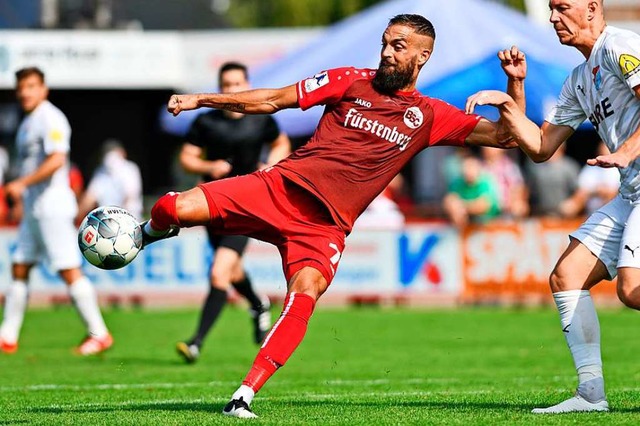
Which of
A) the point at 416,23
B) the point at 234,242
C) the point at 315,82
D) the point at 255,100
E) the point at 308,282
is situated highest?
the point at 416,23

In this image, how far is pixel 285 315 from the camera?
298 inches

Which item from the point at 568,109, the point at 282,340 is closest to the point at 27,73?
Answer: the point at 282,340

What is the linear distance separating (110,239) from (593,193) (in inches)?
494

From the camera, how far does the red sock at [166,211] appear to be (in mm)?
7770

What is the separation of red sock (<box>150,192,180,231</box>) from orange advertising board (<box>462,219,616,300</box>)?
11360 mm

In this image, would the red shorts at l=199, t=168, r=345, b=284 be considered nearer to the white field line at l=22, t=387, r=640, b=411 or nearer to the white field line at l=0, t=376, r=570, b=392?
the white field line at l=22, t=387, r=640, b=411

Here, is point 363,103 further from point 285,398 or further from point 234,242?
point 234,242

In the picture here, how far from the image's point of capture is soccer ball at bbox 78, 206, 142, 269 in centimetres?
798

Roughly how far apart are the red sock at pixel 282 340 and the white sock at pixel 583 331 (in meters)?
1.49

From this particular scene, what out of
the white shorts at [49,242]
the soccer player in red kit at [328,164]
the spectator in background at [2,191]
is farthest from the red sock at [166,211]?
the spectator in background at [2,191]

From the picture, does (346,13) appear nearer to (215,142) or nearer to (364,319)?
(364,319)

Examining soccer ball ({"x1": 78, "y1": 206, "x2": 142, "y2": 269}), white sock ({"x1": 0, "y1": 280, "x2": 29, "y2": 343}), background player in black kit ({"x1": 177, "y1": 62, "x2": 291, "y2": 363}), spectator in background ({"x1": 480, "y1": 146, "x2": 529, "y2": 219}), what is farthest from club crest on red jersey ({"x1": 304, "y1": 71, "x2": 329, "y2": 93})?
spectator in background ({"x1": 480, "y1": 146, "x2": 529, "y2": 219})

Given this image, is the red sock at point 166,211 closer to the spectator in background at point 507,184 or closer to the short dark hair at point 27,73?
the short dark hair at point 27,73

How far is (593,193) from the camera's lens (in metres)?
19.4
